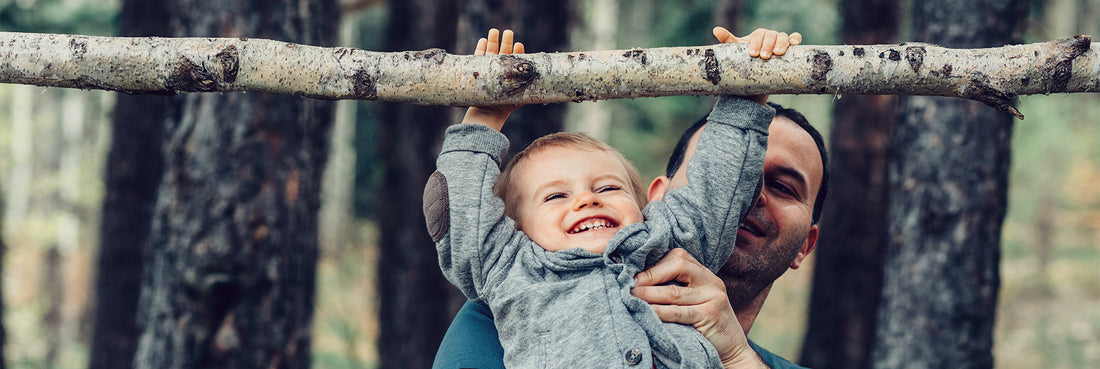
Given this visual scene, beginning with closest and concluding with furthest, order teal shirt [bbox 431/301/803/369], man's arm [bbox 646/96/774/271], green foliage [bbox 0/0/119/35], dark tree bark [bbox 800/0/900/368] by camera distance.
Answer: teal shirt [bbox 431/301/803/369]
man's arm [bbox 646/96/774/271]
dark tree bark [bbox 800/0/900/368]
green foliage [bbox 0/0/119/35]

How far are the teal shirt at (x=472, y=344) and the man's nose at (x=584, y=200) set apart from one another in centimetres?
38

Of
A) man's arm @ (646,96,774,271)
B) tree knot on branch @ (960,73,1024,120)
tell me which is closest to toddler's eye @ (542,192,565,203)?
man's arm @ (646,96,774,271)

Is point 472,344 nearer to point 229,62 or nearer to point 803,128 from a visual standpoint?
point 229,62

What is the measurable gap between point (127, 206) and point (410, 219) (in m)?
2.55

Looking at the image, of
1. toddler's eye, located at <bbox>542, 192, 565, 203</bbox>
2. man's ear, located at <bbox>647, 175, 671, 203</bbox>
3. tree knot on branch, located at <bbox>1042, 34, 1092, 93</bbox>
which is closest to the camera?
tree knot on branch, located at <bbox>1042, 34, 1092, 93</bbox>

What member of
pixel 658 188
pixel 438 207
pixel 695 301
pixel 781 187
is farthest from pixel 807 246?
pixel 438 207

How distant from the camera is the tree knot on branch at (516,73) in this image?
1915mm

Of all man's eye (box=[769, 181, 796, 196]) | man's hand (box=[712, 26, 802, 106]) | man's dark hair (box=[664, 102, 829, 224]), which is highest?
man's hand (box=[712, 26, 802, 106])

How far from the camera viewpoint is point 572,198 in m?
2.26

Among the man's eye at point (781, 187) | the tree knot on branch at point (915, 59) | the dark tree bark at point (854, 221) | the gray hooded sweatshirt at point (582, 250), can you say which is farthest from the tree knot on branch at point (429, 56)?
the dark tree bark at point (854, 221)

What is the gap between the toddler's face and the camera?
7.30 feet

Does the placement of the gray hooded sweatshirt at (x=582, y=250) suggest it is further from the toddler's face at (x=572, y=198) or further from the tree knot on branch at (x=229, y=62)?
the tree knot on branch at (x=229, y=62)

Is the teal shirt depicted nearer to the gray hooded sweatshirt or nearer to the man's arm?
the gray hooded sweatshirt

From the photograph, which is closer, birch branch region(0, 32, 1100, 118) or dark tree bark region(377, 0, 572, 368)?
birch branch region(0, 32, 1100, 118)
